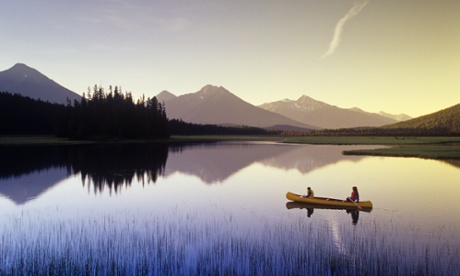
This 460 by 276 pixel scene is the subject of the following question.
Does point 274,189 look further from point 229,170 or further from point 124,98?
point 124,98

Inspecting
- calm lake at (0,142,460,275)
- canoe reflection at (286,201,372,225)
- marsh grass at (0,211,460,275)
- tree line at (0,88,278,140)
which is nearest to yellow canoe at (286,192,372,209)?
canoe reflection at (286,201,372,225)

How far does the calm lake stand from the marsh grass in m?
0.06

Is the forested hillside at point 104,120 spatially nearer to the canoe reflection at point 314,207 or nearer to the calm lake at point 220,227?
the calm lake at point 220,227

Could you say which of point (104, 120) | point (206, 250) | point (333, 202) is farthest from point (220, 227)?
point (104, 120)

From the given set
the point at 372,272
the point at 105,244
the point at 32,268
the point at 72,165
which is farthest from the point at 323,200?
the point at 72,165

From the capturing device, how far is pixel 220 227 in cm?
2367

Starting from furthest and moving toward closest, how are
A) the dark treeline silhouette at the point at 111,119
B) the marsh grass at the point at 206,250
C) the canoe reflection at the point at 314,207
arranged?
the dark treeline silhouette at the point at 111,119, the canoe reflection at the point at 314,207, the marsh grass at the point at 206,250

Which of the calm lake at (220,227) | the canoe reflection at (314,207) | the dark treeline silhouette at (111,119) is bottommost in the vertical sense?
the canoe reflection at (314,207)

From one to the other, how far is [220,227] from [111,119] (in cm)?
13806

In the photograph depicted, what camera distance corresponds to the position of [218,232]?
22.4 metres

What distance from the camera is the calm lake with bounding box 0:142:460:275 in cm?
1653

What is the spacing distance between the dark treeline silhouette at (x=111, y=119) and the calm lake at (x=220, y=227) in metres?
108

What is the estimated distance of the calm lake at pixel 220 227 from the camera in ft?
54.2

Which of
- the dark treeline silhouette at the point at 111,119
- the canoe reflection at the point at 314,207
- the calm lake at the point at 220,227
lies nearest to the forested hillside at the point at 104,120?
the dark treeline silhouette at the point at 111,119
